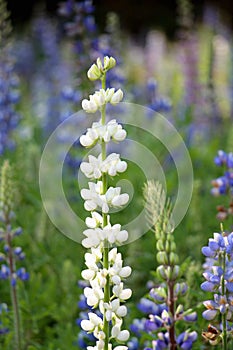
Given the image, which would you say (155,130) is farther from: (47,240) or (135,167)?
(47,240)

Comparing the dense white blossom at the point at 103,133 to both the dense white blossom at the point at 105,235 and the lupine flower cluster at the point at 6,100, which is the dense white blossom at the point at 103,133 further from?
the lupine flower cluster at the point at 6,100

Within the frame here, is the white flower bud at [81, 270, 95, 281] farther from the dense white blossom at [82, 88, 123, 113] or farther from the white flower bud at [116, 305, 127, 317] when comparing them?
the dense white blossom at [82, 88, 123, 113]

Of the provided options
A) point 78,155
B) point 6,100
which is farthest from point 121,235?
point 6,100

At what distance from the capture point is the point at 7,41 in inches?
152

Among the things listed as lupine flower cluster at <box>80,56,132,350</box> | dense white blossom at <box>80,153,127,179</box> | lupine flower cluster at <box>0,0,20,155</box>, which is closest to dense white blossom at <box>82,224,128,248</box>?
lupine flower cluster at <box>80,56,132,350</box>

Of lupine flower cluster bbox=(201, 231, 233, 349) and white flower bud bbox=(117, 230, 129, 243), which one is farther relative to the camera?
lupine flower cluster bbox=(201, 231, 233, 349)

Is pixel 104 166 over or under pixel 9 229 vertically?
under

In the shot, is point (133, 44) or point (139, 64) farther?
point (133, 44)

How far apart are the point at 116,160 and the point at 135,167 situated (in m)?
2.35

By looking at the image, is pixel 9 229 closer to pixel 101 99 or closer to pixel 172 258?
pixel 172 258

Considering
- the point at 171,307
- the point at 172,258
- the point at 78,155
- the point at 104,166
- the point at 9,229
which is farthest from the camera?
the point at 78,155

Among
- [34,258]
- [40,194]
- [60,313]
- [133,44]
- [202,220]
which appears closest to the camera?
[60,313]

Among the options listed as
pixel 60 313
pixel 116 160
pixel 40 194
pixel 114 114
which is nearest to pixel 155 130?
pixel 114 114

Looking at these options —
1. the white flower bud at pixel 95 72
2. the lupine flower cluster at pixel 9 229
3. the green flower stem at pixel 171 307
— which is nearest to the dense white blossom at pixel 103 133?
the white flower bud at pixel 95 72
